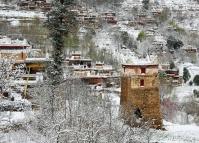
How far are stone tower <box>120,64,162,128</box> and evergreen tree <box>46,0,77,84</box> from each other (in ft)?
7.56

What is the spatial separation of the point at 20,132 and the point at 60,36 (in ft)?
14.1

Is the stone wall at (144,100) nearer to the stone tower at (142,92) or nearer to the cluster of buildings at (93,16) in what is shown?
the stone tower at (142,92)

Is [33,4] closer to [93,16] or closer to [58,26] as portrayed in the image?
[93,16]

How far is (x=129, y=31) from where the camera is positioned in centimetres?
5744

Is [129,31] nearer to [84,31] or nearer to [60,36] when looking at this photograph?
[84,31]

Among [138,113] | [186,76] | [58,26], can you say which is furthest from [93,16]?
[58,26]

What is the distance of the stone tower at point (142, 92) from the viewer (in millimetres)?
18984

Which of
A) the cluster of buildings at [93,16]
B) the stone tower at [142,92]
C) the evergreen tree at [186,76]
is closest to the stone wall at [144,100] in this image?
the stone tower at [142,92]

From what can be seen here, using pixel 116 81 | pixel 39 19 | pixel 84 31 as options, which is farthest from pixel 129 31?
pixel 116 81

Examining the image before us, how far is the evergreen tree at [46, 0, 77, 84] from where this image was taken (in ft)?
58.3

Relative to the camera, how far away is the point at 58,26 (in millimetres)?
18250

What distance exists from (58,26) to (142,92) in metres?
3.26

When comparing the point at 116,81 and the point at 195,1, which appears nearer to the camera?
the point at 116,81

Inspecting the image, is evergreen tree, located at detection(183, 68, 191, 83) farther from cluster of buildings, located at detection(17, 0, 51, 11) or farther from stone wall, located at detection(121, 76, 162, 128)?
stone wall, located at detection(121, 76, 162, 128)
